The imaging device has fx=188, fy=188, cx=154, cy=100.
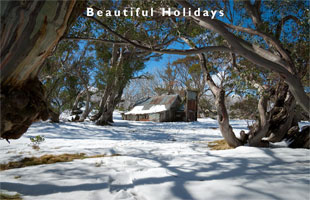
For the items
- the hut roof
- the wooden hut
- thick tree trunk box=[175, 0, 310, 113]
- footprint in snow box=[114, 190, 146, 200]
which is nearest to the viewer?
footprint in snow box=[114, 190, 146, 200]

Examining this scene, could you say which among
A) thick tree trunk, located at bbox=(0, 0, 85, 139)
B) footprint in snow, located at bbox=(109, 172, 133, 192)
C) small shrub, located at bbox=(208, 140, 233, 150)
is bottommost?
footprint in snow, located at bbox=(109, 172, 133, 192)

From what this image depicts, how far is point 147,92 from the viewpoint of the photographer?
45438 mm

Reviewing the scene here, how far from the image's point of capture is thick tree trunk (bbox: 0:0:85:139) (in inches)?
54.8

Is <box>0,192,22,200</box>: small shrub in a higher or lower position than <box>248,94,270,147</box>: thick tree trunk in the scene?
lower

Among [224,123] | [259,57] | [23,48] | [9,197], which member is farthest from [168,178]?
[224,123]

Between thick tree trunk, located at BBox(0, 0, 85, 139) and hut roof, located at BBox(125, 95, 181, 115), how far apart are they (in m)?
18.1

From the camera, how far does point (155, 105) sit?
2108 cm

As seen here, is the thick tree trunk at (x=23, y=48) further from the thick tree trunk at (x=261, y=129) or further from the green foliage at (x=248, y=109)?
the thick tree trunk at (x=261, y=129)

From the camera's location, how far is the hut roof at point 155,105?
66.3ft

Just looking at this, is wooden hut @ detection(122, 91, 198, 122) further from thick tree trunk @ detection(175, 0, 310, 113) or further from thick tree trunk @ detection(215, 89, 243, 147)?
thick tree trunk @ detection(175, 0, 310, 113)

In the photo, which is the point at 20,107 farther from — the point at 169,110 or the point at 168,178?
the point at 169,110

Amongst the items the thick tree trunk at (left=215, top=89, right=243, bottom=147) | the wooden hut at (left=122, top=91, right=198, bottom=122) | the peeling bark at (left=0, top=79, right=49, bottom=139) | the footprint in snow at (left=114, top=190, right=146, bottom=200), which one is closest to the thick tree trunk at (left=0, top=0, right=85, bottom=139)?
the peeling bark at (left=0, top=79, right=49, bottom=139)

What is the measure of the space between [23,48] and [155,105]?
19.7 m

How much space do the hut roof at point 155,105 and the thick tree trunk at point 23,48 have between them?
18.1 meters
